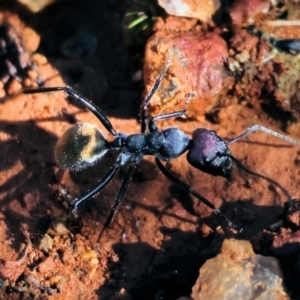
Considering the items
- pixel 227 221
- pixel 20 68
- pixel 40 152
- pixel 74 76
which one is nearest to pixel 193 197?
pixel 227 221

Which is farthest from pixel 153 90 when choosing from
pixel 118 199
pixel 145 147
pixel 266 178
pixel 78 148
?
pixel 266 178

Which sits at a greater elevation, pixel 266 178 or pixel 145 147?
pixel 145 147

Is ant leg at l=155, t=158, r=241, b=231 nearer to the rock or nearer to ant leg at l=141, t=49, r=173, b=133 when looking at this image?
ant leg at l=141, t=49, r=173, b=133

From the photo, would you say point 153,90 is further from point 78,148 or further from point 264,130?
point 264,130

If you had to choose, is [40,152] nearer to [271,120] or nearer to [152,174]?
[152,174]

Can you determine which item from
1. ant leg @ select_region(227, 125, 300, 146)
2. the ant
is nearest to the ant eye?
the ant

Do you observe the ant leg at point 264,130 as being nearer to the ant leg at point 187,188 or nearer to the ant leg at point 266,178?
the ant leg at point 266,178
